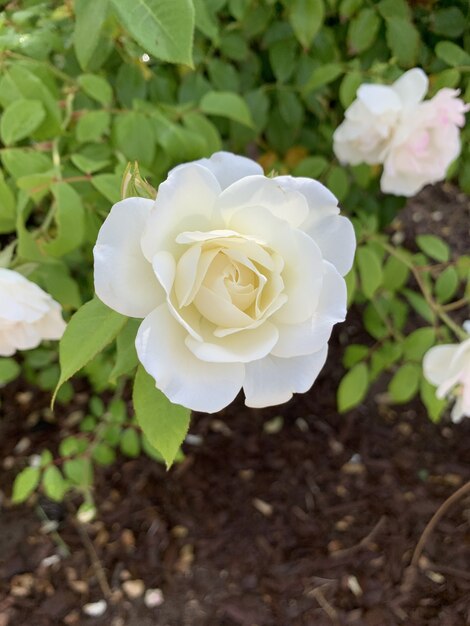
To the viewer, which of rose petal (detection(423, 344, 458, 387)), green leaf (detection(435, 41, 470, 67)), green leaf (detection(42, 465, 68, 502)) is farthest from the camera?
green leaf (detection(42, 465, 68, 502))

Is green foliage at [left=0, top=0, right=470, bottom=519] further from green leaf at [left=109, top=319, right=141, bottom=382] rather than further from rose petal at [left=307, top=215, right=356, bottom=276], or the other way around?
rose petal at [left=307, top=215, right=356, bottom=276]

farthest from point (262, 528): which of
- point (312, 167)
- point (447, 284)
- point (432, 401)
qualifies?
point (312, 167)

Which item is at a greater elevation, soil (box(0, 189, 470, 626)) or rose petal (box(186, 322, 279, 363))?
rose petal (box(186, 322, 279, 363))

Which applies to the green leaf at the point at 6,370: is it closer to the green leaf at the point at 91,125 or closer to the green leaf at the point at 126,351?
the green leaf at the point at 91,125

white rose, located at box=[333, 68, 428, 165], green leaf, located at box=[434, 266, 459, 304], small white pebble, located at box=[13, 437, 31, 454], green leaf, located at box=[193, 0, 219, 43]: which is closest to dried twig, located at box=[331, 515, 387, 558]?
green leaf, located at box=[434, 266, 459, 304]

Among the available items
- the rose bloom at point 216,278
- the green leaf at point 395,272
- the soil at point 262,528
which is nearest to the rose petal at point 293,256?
the rose bloom at point 216,278

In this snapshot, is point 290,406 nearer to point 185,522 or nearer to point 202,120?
point 185,522

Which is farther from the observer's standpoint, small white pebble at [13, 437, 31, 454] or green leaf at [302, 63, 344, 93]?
small white pebble at [13, 437, 31, 454]
